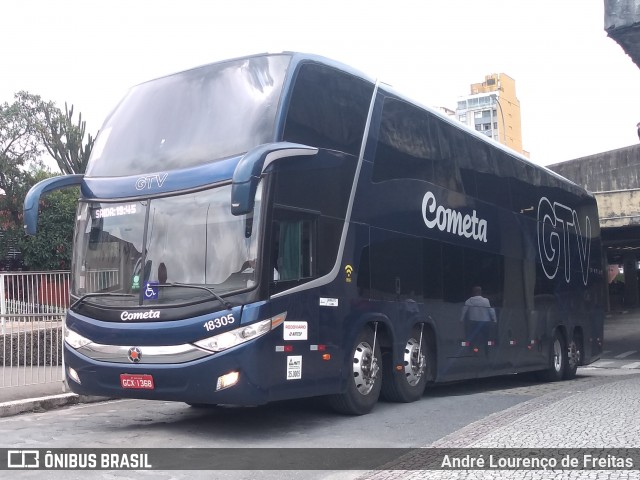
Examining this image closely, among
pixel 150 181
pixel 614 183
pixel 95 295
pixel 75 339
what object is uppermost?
pixel 614 183

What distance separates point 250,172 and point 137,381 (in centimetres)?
256

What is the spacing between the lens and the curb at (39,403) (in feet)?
33.1

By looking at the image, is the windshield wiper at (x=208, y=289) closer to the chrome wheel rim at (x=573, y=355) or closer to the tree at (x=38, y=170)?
the chrome wheel rim at (x=573, y=355)

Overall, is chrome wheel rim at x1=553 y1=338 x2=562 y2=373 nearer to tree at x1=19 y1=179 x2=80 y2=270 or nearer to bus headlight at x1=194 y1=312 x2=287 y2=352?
bus headlight at x1=194 y1=312 x2=287 y2=352

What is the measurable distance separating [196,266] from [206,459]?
1981mm

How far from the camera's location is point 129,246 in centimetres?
834

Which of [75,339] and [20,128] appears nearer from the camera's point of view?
[75,339]

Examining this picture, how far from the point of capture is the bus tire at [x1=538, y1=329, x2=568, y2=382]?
16094mm

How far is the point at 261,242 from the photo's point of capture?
308 inches

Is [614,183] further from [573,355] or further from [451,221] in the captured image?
[451,221]

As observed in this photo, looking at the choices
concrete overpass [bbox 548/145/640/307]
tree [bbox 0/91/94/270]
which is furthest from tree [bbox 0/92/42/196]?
concrete overpass [bbox 548/145/640/307]

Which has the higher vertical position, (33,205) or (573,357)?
(33,205)

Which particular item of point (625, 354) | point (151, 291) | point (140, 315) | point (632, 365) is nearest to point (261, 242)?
point (151, 291)

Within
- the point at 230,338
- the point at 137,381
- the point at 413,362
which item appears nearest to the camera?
the point at 230,338
